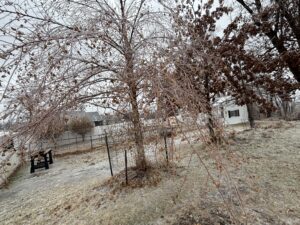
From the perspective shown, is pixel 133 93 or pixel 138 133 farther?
pixel 138 133

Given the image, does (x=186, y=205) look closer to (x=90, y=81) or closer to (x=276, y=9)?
(x=90, y=81)

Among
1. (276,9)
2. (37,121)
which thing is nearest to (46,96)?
(37,121)

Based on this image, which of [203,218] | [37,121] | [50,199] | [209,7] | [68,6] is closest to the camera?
[37,121]

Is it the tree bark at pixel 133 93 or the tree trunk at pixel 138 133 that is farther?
the tree trunk at pixel 138 133

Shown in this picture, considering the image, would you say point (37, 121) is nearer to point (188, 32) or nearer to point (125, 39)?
point (125, 39)

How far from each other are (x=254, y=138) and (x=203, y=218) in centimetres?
535

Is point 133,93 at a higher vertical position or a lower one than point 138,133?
higher

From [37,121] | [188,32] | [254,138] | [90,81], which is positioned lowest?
[254,138]

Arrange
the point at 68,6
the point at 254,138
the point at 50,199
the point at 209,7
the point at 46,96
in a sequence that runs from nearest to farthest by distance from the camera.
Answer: the point at 46,96 < the point at 68,6 < the point at 50,199 < the point at 209,7 < the point at 254,138

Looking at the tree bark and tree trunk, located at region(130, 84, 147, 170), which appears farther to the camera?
tree trunk, located at region(130, 84, 147, 170)

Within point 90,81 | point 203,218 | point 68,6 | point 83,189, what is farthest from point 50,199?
point 68,6

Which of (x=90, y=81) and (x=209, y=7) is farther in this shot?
(x=209, y=7)

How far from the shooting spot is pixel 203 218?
3.17 metres

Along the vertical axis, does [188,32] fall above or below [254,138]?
above
